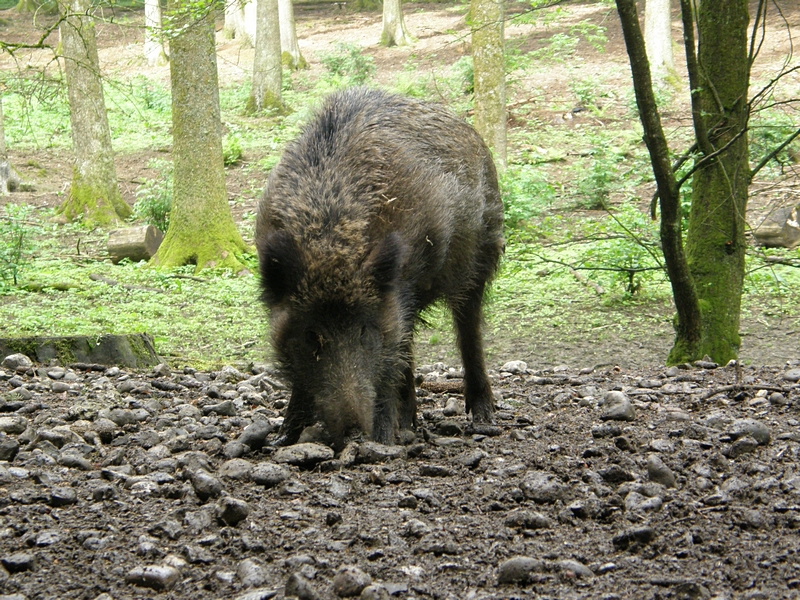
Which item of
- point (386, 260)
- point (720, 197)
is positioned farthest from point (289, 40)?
point (386, 260)

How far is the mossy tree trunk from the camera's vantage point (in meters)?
6.44

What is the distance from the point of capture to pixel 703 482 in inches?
143

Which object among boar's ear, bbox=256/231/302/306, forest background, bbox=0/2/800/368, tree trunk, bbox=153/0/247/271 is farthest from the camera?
tree trunk, bbox=153/0/247/271

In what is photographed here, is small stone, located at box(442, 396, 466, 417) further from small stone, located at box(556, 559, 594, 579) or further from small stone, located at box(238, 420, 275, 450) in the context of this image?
small stone, located at box(556, 559, 594, 579)

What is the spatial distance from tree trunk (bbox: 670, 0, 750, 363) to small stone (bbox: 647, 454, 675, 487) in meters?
3.34

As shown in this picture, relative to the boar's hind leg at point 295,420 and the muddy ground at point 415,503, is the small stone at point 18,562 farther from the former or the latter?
the boar's hind leg at point 295,420

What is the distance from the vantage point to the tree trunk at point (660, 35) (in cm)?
2273

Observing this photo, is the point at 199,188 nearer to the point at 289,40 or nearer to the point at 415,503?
the point at 415,503

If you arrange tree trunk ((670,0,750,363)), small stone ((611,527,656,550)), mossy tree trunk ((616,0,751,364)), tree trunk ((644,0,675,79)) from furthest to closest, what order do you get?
tree trunk ((644,0,675,79)) < tree trunk ((670,0,750,363)) < mossy tree trunk ((616,0,751,364)) < small stone ((611,527,656,550))

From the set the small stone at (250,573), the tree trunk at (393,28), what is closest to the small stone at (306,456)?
the small stone at (250,573)

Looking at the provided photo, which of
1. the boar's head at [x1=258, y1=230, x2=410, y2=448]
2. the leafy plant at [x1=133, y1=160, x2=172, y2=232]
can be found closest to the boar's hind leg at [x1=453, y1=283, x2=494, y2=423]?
the boar's head at [x1=258, y1=230, x2=410, y2=448]

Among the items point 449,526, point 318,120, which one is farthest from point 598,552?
point 318,120

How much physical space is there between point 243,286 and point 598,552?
899 cm

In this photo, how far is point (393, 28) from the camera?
31.7m
